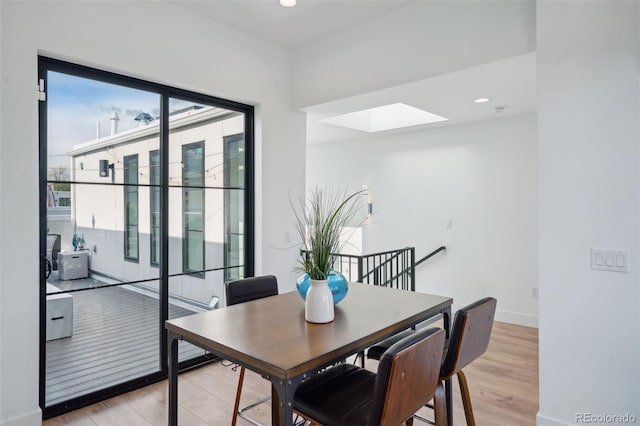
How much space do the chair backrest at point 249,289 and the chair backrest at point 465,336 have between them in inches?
47.7

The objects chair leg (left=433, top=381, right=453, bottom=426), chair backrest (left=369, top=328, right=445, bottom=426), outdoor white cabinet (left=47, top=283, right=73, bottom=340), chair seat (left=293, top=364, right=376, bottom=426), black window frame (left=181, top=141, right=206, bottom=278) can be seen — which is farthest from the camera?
black window frame (left=181, top=141, right=206, bottom=278)

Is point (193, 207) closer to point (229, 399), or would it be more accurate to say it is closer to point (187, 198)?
point (187, 198)

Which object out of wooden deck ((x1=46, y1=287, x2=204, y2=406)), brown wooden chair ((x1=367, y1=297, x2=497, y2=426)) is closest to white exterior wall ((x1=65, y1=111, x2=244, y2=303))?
wooden deck ((x1=46, y1=287, x2=204, y2=406))

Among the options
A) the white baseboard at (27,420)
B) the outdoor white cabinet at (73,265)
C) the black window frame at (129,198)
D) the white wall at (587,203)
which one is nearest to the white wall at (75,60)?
the white baseboard at (27,420)

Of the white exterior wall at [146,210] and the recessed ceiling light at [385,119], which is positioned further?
the recessed ceiling light at [385,119]

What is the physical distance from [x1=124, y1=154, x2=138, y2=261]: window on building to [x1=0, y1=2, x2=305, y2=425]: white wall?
24.8 inches

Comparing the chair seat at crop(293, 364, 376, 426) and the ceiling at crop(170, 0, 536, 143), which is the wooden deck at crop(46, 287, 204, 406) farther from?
the ceiling at crop(170, 0, 536, 143)

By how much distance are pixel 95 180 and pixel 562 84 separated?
3.10 meters

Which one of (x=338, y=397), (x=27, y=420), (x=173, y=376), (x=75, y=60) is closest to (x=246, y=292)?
(x=173, y=376)

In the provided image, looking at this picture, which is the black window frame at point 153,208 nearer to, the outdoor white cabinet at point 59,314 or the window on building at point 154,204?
the window on building at point 154,204

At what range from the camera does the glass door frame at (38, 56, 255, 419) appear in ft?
8.06

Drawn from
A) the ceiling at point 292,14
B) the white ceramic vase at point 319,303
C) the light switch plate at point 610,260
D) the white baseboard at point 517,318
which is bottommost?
the white baseboard at point 517,318

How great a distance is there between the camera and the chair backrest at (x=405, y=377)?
128cm

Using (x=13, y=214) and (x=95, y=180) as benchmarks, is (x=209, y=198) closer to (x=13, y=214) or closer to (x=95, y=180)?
(x=95, y=180)
